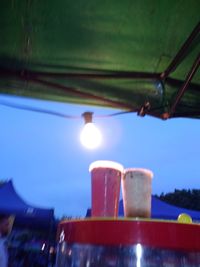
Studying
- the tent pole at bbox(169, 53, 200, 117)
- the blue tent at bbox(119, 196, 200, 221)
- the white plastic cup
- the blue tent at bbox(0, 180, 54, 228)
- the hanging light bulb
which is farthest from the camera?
the blue tent at bbox(119, 196, 200, 221)

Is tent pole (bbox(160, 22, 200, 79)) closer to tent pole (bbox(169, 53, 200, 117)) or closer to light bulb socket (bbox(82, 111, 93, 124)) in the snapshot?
tent pole (bbox(169, 53, 200, 117))

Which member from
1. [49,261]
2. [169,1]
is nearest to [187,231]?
[169,1]

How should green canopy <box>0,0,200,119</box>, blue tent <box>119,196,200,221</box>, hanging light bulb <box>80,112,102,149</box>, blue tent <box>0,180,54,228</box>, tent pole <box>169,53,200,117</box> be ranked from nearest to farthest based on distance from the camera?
green canopy <box>0,0,200,119</box> → tent pole <box>169,53,200,117</box> → hanging light bulb <box>80,112,102,149</box> → blue tent <box>0,180,54,228</box> → blue tent <box>119,196,200,221</box>

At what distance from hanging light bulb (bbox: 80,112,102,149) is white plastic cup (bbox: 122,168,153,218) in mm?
1342

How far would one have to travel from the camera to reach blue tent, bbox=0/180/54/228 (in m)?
5.93

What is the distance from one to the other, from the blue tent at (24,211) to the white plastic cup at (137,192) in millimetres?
4912

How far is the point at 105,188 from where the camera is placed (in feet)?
4.24

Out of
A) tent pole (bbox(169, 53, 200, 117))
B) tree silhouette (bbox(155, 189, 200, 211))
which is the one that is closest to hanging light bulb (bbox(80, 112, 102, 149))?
tent pole (bbox(169, 53, 200, 117))

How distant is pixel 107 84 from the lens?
2424mm

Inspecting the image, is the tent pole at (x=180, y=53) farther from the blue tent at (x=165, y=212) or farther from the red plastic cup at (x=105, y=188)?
the blue tent at (x=165, y=212)

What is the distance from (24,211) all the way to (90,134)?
3.74m

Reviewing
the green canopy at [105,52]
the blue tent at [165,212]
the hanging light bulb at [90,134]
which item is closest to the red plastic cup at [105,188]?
the green canopy at [105,52]

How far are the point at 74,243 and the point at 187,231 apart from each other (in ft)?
1.26

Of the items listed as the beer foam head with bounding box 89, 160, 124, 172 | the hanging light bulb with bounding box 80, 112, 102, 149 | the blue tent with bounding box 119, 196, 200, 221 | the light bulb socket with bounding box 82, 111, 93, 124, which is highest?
the blue tent with bounding box 119, 196, 200, 221
